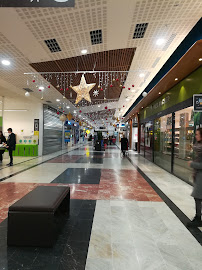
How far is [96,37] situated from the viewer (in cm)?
459

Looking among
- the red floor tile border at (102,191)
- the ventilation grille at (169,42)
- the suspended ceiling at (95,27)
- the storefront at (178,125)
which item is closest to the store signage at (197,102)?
the storefront at (178,125)

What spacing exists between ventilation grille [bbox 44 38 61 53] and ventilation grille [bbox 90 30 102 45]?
39.2 inches

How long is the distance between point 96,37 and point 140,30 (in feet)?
3.70

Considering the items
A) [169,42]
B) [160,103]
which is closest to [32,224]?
[169,42]

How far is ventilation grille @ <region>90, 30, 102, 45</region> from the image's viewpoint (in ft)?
14.3

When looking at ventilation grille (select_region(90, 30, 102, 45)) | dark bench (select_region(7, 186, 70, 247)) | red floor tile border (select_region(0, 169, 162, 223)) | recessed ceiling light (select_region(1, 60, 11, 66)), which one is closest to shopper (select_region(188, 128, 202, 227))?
red floor tile border (select_region(0, 169, 162, 223))

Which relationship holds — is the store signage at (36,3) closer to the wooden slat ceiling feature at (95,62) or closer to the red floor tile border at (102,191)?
the red floor tile border at (102,191)

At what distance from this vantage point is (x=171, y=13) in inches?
146

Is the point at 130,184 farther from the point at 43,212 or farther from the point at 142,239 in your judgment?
the point at 43,212

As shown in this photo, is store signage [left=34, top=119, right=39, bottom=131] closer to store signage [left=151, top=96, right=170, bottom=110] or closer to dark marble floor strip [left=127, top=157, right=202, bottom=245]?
store signage [left=151, top=96, right=170, bottom=110]

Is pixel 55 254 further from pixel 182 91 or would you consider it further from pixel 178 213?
pixel 182 91

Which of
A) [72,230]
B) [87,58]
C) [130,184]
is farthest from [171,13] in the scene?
[72,230]

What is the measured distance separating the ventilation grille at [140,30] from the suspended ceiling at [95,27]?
3.8 inches

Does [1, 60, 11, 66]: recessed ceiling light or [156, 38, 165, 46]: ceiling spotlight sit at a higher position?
[156, 38, 165, 46]: ceiling spotlight
